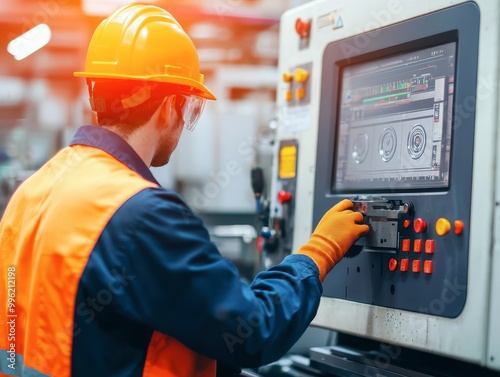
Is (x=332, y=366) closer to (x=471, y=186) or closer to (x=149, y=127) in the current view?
(x=471, y=186)

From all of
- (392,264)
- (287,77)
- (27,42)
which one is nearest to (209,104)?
(27,42)

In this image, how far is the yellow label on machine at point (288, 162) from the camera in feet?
6.36

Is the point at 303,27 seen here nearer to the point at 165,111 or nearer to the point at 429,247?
the point at 165,111

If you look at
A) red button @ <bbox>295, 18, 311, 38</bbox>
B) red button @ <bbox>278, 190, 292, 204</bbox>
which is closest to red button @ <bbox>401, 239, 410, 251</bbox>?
red button @ <bbox>278, 190, 292, 204</bbox>

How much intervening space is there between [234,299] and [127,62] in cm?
56

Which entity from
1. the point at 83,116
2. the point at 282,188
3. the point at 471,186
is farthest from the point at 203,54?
the point at 471,186

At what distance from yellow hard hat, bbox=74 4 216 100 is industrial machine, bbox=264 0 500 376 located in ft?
1.53

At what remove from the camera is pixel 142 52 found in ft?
4.62

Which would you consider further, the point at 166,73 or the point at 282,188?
the point at 282,188

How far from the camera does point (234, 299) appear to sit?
1195 millimetres

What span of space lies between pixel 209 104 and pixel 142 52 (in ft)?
11.6

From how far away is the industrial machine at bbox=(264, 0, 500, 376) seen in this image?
1319 millimetres
